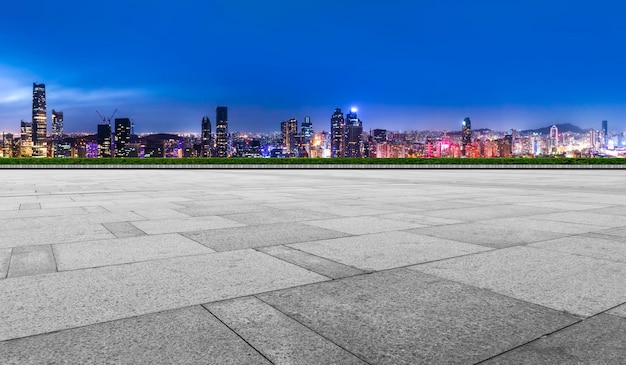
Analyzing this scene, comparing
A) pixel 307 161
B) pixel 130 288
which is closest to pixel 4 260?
pixel 130 288

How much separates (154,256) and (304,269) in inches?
81.8

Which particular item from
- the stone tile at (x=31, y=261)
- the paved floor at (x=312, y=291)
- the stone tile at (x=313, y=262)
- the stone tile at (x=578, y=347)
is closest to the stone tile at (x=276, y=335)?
the paved floor at (x=312, y=291)

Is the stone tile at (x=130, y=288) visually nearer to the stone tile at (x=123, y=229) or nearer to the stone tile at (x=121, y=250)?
the stone tile at (x=121, y=250)

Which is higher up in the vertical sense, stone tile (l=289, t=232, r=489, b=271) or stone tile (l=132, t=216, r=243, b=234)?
stone tile (l=132, t=216, r=243, b=234)

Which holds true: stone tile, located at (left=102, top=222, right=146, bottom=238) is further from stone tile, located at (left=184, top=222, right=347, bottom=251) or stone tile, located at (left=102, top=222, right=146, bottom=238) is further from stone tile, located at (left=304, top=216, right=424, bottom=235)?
stone tile, located at (left=304, top=216, right=424, bottom=235)

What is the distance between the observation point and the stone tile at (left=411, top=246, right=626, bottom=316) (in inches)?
173

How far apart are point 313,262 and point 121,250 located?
2741 millimetres

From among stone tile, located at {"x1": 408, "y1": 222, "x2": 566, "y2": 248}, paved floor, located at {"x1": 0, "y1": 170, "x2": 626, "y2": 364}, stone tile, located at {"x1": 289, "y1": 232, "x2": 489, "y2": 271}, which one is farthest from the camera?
stone tile, located at {"x1": 408, "y1": 222, "x2": 566, "y2": 248}

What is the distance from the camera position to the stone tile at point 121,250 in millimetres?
5934

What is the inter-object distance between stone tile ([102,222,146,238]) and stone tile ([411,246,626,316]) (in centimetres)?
478

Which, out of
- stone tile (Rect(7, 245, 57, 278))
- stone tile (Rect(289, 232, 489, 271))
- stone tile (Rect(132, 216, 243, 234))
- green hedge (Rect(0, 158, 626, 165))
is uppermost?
green hedge (Rect(0, 158, 626, 165))

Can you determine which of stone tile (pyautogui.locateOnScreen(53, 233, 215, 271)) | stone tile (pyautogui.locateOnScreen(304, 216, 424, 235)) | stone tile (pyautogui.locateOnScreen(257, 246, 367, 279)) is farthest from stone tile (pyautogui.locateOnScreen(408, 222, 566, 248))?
stone tile (pyautogui.locateOnScreen(53, 233, 215, 271))

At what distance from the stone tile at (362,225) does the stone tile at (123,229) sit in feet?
10.1

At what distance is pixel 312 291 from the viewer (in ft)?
15.2
